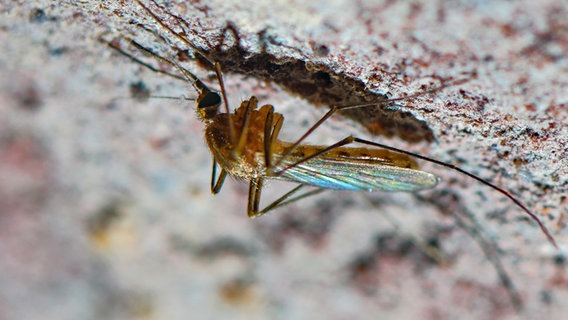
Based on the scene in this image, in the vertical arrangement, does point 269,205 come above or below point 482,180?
below

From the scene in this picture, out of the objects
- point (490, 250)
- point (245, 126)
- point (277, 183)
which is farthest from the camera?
point (277, 183)

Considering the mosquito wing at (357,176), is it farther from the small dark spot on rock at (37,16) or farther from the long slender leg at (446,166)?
the small dark spot on rock at (37,16)

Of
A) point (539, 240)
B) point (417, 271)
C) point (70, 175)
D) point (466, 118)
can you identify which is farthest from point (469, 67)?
point (70, 175)

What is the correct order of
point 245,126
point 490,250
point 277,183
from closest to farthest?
point 245,126, point 490,250, point 277,183

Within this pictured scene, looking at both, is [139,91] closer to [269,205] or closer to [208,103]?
[208,103]

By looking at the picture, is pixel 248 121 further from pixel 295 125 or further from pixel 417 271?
pixel 417 271

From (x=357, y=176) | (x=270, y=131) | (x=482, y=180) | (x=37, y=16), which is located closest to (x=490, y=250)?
(x=482, y=180)
